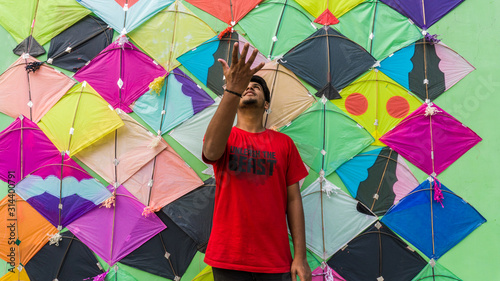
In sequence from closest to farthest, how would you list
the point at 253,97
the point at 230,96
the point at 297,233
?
the point at 230,96
the point at 297,233
the point at 253,97

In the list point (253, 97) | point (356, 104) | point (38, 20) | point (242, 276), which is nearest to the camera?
point (242, 276)

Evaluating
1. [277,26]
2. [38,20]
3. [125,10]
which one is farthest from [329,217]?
[38,20]

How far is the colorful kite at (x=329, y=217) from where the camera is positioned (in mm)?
2568

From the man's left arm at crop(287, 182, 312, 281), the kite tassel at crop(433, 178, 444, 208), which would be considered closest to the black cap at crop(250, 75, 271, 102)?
the man's left arm at crop(287, 182, 312, 281)

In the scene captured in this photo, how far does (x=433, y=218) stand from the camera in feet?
8.43

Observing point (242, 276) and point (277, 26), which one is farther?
point (277, 26)

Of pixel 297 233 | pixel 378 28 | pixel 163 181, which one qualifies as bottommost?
pixel 297 233

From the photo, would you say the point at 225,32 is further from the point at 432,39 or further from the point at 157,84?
the point at 432,39

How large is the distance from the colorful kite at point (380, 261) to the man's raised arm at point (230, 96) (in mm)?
1361

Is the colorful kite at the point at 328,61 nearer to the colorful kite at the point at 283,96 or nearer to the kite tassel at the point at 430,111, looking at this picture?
the colorful kite at the point at 283,96

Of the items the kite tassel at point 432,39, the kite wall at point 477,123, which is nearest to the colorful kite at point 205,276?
the kite wall at point 477,123

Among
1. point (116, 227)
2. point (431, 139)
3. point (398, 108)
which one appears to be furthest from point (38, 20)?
point (431, 139)

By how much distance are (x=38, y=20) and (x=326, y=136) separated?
2.47 metres

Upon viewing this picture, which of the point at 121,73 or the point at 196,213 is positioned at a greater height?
the point at 121,73
